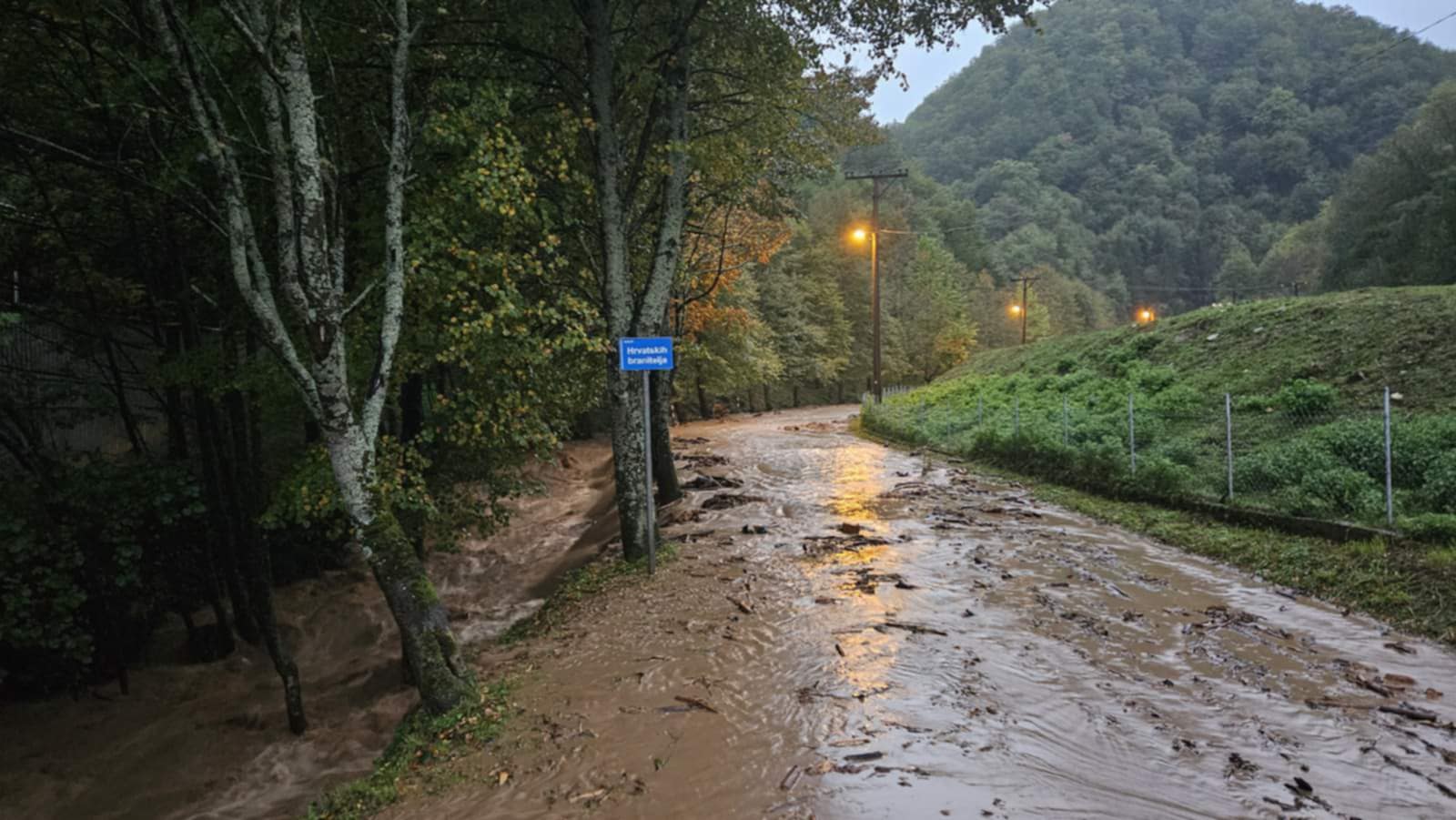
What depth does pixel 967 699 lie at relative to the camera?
4.93 meters

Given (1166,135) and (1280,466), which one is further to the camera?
(1166,135)

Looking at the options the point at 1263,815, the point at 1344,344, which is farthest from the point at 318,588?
the point at 1344,344

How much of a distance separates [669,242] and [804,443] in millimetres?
14965

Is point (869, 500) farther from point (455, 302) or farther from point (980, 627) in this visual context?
point (455, 302)

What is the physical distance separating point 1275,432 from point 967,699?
10.3m

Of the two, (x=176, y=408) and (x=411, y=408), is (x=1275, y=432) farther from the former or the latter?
(x=176, y=408)

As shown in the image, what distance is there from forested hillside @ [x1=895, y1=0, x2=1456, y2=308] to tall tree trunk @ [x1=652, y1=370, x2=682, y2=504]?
236 ft

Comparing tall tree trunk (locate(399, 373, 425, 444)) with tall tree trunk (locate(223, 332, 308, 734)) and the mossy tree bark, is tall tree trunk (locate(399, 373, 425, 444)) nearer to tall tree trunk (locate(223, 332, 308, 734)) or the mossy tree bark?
tall tree trunk (locate(223, 332, 308, 734))

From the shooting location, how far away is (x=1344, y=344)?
14.3m

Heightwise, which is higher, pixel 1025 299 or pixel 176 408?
pixel 1025 299

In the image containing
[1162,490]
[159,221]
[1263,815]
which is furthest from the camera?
[1162,490]

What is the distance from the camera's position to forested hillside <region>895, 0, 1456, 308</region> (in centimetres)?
8144

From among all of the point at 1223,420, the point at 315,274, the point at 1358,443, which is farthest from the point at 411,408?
the point at 1223,420

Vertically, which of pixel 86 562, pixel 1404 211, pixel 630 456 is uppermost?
pixel 1404 211
